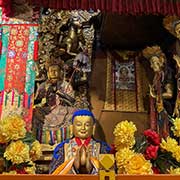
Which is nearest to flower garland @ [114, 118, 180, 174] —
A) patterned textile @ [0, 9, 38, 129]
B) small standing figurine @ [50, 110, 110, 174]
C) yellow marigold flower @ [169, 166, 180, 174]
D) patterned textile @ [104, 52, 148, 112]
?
yellow marigold flower @ [169, 166, 180, 174]

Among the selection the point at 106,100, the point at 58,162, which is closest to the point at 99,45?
the point at 106,100

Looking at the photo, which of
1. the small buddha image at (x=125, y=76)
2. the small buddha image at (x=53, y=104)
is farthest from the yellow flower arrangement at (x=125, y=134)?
the small buddha image at (x=125, y=76)

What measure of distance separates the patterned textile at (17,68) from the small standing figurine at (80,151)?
64 centimetres

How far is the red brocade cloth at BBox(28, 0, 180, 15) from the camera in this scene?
3191mm

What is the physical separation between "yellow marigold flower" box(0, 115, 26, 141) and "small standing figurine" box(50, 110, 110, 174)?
0.38 metres

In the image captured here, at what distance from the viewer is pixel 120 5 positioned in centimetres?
323

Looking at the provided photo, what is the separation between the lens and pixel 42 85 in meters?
4.00

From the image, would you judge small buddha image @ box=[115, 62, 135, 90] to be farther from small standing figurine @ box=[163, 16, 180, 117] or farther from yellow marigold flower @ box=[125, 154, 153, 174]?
yellow marigold flower @ box=[125, 154, 153, 174]

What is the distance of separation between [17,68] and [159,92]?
4.72 feet

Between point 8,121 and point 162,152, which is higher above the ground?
point 8,121

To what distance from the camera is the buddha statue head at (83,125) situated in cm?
307

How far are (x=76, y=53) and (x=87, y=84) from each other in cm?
37

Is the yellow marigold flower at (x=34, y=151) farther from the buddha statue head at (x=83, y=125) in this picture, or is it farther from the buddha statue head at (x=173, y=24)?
the buddha statue head at (x=173, y=24)

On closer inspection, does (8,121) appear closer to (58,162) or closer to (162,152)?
(58,162)
